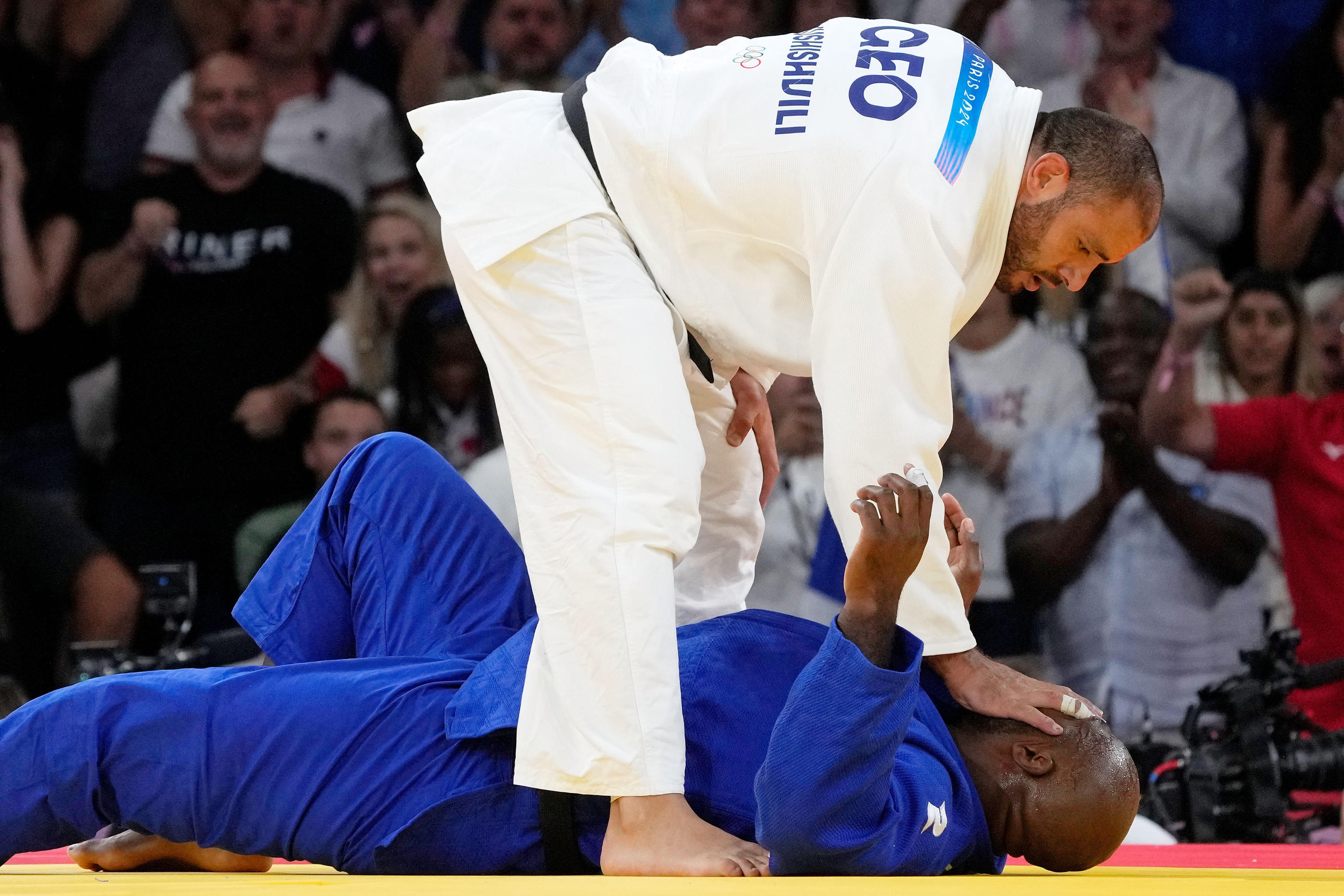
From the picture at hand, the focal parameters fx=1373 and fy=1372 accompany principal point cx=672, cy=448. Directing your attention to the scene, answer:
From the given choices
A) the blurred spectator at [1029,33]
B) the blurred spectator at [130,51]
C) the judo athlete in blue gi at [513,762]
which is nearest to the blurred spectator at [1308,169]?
the blurred spectator at [1029,33]

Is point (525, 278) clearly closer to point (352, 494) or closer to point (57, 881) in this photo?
point (352, 494)

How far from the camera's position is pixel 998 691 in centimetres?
172

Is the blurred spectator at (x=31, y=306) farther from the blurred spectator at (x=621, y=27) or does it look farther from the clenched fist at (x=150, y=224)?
the blurred spectator at (x=621, y=27)

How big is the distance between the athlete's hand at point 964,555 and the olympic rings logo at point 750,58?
66cm

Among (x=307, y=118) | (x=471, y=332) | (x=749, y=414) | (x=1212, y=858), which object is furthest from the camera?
(x=307, y=118)

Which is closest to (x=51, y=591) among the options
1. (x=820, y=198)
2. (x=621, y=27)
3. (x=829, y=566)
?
(x=829, y=566)

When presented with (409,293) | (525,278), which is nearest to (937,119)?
(525,278)

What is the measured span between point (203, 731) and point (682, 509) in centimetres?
62

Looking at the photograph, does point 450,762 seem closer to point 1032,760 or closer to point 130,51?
point 1032,760

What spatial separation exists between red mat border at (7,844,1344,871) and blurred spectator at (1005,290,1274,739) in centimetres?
185

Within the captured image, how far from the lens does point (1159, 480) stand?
165 inches

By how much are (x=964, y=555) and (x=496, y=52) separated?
126 inches

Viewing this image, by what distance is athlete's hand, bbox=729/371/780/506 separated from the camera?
217 cm

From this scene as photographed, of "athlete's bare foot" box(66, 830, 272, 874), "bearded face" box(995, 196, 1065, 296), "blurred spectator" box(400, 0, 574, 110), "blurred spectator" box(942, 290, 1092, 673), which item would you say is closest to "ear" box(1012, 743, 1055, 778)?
"bearded face" box(995, 196, 1065, 296)
